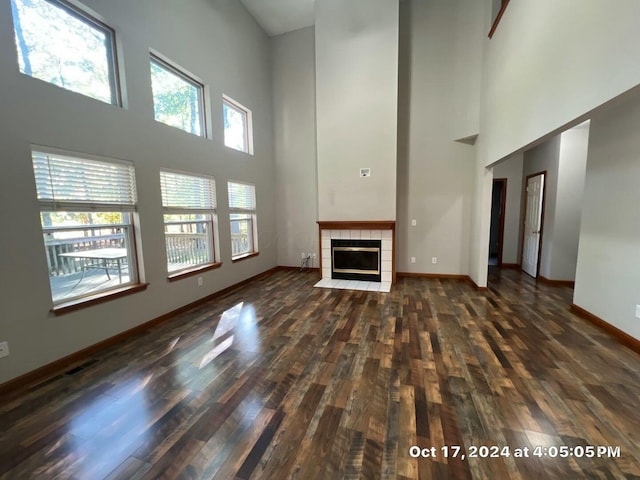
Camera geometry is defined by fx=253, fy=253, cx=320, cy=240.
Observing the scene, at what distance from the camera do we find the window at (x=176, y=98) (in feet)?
10.7

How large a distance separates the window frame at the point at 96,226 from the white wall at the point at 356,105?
3110 mm

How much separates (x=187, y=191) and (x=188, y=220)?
0.42 meters

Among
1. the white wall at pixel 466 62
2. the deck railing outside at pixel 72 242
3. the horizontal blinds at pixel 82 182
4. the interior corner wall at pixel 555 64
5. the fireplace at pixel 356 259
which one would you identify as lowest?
the fireplace at pixel 356 259

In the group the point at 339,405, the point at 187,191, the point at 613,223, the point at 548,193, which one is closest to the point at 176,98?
the point at 187,191

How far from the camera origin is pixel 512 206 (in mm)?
5684

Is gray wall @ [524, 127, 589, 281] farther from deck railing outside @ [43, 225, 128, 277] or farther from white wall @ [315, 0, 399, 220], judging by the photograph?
deck railing outside @ [43, 225, 128, 277]

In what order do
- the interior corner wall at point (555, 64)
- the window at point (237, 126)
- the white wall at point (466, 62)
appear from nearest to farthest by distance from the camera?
the interior corner wall at point (555, 64) < the white wall at point (466, 62) < the window at point (237, 126)

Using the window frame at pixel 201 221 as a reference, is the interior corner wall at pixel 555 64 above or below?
above

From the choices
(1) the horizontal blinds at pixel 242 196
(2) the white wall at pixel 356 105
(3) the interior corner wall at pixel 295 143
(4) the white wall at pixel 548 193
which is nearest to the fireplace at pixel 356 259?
(2) the white wall at pixel 356 105

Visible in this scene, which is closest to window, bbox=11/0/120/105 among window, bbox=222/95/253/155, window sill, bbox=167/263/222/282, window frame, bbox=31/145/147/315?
window frame, bbox=31/145/147/315

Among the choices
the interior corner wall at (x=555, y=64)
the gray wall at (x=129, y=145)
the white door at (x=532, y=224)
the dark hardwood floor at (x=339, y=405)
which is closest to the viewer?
the dark hardwood floor at (x=339, y=405)

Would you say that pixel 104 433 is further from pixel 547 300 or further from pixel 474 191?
pixel 474 191

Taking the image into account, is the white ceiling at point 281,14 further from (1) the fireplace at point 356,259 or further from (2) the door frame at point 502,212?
(2) the door frame at point 502,212

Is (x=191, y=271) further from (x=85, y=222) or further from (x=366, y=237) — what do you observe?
(x=366, y=237)
